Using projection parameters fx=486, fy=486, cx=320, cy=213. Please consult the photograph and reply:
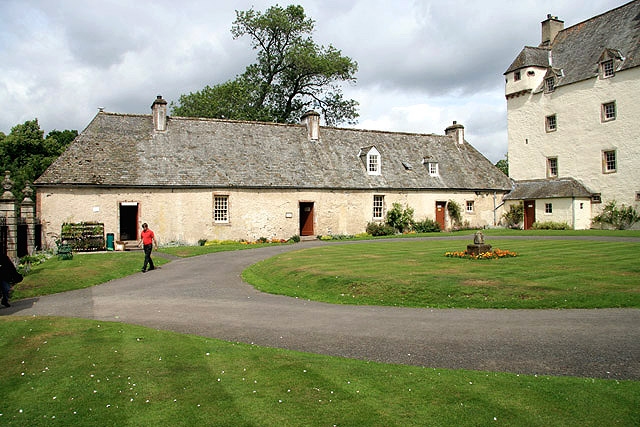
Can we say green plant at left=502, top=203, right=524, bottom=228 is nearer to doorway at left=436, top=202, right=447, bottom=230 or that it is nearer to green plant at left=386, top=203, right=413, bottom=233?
doorway at left=436, top=202, right=447, bottom=230

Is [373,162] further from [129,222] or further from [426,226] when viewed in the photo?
[129,222]

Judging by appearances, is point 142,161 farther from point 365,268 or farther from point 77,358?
point 77,358

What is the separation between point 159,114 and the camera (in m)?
30.5

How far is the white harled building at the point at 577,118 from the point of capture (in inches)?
1328

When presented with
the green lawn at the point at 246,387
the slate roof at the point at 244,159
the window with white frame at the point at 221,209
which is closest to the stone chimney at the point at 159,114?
the slate roof at the point at 244,159

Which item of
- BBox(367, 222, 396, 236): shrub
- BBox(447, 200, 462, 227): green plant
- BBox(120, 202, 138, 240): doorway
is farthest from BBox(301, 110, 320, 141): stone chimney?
BBox(120, 202, 138, 240): doorway

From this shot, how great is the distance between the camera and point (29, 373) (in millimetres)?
6508

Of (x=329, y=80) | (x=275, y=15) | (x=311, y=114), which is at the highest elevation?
(x=275, y=15)

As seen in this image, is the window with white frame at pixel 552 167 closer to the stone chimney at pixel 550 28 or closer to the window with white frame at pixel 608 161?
the window with white frame at pixel 608 161

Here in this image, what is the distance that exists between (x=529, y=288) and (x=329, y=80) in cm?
4039

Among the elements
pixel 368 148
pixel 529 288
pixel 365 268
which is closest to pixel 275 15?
pixel 368 148

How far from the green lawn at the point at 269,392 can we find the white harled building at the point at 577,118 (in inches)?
1267

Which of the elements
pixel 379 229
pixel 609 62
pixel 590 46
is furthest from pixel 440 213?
pixel 590 46

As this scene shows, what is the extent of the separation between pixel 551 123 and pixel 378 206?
17.1 meters
